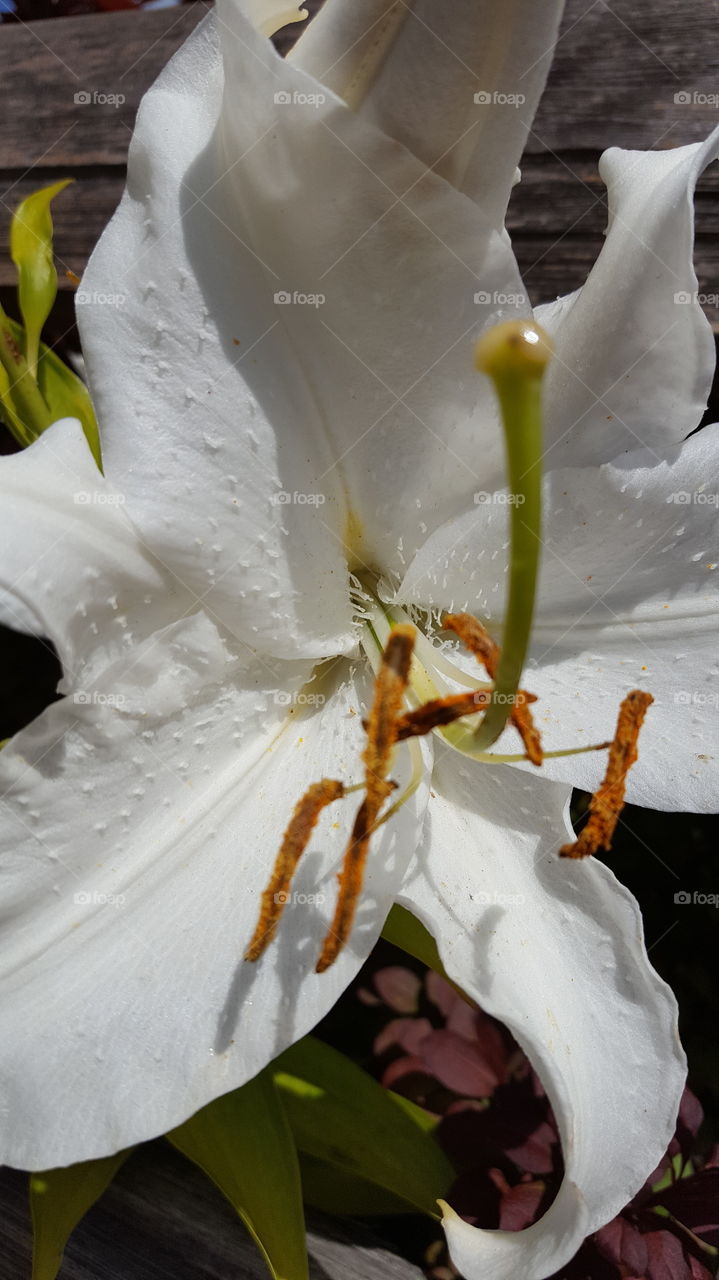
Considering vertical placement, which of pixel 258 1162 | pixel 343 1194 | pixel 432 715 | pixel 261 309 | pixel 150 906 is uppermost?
pixel 261 309

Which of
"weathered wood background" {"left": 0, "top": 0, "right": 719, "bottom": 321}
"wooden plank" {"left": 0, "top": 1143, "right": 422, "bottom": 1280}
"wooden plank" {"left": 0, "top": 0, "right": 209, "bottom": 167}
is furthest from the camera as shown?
"wooden plank" {"left": 0, "top": 0, "right": 209, "bottom": 167}

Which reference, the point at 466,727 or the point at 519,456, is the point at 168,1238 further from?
the point at 519,456

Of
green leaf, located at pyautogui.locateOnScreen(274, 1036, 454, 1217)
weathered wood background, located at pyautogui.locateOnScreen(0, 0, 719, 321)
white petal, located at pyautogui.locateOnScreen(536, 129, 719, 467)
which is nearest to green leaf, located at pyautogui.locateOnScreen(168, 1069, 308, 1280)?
green leaf, located at pyautogui.locateOnScreen(274, 1036, 454, 1217)

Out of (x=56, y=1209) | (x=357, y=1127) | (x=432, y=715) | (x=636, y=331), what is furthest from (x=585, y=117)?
(x=56, y=1209)

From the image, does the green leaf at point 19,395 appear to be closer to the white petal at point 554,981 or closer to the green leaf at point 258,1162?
the white petal at point 554,981

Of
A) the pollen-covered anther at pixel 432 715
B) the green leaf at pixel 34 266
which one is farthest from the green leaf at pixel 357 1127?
the green leaf at pixel 34 266

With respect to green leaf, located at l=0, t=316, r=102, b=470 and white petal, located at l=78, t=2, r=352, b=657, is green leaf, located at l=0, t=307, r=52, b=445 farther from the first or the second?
white petal, located at l=78, t=2, r=352, b=657

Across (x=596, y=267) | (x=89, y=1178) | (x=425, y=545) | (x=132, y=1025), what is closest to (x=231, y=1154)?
(x=89, y=1178)
